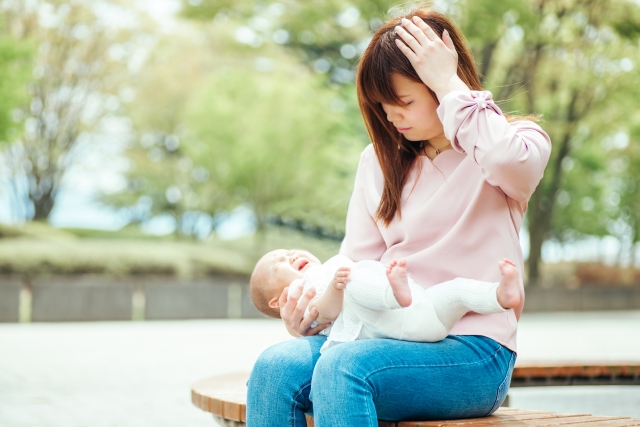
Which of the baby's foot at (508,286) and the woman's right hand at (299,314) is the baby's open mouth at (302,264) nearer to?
the woman's right hand at (299,314)

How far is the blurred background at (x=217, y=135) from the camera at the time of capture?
14.9m

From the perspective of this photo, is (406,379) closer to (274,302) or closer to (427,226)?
(427,226)

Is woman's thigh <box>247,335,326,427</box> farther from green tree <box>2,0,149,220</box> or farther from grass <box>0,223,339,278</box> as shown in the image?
green tree <box>2,0,149,220</box>

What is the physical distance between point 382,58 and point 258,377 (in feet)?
2.96

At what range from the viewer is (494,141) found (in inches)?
76.2

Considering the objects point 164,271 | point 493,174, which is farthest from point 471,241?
point 164,271

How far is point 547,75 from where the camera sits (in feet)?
59.1

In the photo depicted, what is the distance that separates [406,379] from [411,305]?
0.18 m

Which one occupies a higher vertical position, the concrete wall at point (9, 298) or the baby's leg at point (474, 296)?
the baby's leg at point (474, 296)

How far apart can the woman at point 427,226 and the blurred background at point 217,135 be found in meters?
5.67

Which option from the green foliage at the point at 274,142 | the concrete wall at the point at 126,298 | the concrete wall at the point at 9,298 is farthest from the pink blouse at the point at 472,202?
the green foliage at the point at 274,142

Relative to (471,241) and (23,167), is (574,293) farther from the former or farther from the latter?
(471,241)

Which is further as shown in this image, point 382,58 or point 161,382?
point 161,382

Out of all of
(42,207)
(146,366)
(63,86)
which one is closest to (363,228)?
(146,366)
